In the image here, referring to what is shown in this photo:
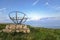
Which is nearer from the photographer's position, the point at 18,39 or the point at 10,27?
the point at 18,39

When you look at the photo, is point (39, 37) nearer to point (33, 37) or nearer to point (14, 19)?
point (33, 37)

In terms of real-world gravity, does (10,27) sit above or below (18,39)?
above

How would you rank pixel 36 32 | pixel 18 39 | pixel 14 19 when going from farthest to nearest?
pixel 36 32 → pixel 14 19 → pixel 18 39

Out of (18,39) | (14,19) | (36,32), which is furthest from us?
(36,32)

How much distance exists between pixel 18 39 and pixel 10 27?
1.94m

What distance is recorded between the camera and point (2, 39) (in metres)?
16.2

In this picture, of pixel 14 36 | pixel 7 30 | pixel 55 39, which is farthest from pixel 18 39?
pixel 55 39

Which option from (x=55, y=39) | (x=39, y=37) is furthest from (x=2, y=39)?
(x=55, y=39)

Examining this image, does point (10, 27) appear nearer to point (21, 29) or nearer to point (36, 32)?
point (21, 29)

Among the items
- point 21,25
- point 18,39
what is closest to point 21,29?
point 21,25

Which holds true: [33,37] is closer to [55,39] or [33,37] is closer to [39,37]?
[39,37]

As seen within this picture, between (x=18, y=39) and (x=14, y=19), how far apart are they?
222 cm

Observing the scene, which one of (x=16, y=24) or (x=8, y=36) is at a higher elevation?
Result: (x=16, y=24)

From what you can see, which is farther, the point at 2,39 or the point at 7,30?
the point at 7,30
